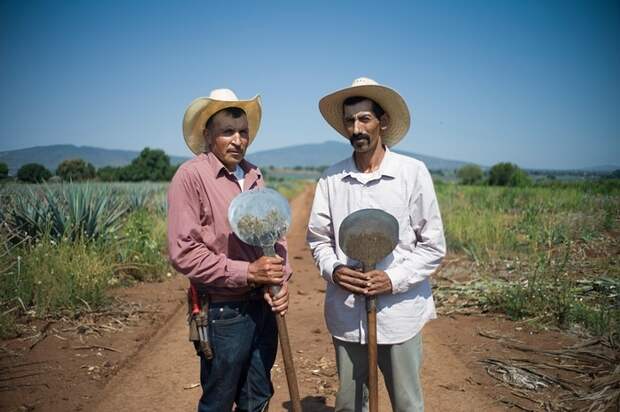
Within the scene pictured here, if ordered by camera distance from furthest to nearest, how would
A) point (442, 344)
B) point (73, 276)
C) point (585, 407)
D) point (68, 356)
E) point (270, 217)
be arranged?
point (73, 276)
point (442, 344)
point (68, 356)
point (585, 407)
point (270, 217)

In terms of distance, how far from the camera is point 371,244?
2.06 metres

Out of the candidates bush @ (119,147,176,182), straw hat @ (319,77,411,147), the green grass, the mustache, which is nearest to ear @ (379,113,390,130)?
straw hat @ (319,77,411,147)

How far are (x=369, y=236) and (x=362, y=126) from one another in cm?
57

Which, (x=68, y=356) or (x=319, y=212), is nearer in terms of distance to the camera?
(x=319, y=212)

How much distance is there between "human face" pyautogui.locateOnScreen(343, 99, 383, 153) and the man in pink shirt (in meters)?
0.54

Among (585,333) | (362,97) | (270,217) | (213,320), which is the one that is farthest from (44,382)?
(585,333)

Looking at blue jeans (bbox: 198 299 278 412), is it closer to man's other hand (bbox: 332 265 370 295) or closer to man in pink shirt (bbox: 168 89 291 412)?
man in pink shirt (bbox: 168 89 291 412)

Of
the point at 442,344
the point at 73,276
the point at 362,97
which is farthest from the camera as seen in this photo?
the point at 73,276

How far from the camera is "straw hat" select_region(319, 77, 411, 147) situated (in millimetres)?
2252

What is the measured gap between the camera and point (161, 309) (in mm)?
5703

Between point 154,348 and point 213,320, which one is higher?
point 213,320

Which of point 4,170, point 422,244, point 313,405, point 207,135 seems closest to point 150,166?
point 4,170

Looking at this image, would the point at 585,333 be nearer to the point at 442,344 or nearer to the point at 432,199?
the point at 442,344

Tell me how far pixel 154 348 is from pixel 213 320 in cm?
276
